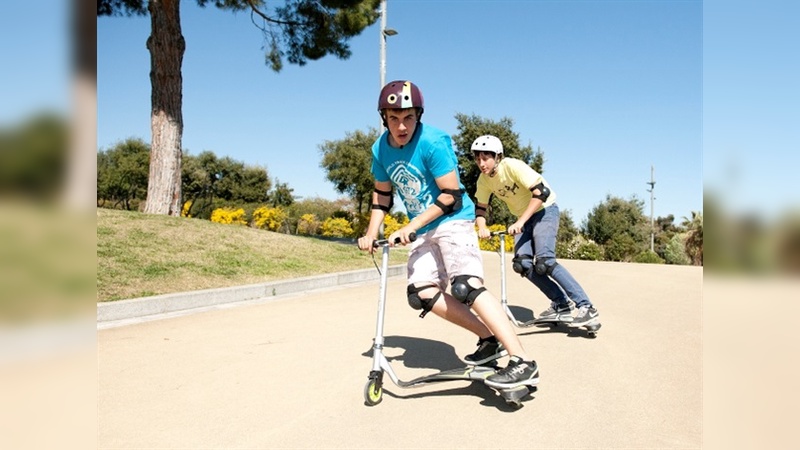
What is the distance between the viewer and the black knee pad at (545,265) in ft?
17.3

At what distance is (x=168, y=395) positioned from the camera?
348cm

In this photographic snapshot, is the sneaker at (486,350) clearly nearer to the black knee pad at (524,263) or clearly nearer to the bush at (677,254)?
the black knee pad at (524,263)

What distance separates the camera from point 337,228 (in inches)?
965

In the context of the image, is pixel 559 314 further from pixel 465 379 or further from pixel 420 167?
pixel 420 167

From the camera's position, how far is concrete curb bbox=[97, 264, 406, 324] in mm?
5684

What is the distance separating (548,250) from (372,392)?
2.60 m

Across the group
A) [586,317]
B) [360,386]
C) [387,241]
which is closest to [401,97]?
[387,241]

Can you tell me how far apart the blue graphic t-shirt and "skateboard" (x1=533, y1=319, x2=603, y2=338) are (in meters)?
2.10

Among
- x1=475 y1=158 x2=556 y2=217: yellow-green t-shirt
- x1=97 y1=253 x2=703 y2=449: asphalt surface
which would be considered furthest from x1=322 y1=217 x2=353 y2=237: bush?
x1=475 y1=158 x2=556 y2=217: yellow-green t-shirt

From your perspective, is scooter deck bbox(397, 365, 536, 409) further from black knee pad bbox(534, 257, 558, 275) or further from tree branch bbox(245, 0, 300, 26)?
tree branch bbox(245, 0, 300, 26)
